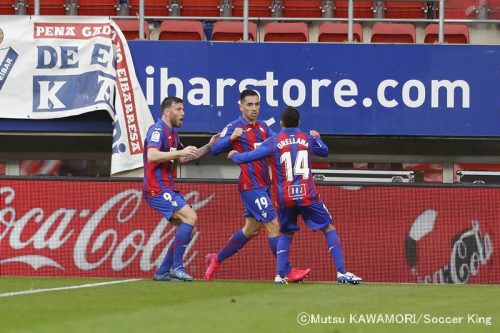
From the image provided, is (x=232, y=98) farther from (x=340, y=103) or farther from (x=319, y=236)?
(x=319, y=236)

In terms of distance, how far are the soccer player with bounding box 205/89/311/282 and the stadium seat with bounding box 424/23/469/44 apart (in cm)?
599

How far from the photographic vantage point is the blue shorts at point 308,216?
12656 mm

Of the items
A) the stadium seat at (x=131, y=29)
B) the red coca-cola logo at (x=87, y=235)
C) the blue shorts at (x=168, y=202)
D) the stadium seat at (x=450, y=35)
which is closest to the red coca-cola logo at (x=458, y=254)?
the red coca-cola logo at (x=87, y=235)

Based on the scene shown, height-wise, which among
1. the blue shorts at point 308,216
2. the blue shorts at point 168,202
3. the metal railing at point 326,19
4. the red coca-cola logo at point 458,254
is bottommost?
the red coca-cola logo at point 458,254

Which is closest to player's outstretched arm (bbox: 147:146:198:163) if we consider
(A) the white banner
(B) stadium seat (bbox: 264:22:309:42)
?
(A) the white banner

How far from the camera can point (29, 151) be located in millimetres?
18984

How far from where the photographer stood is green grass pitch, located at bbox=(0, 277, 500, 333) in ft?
26.1

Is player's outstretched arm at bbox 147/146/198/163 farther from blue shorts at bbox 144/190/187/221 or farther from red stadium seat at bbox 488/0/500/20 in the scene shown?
red stadium seat at bbox 488/0/500/20

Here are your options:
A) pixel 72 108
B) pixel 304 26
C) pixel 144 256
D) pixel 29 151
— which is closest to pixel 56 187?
pixel 144 256

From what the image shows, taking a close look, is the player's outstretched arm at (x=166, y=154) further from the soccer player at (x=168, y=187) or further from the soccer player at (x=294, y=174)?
the soccer player at (x=294, y=174)

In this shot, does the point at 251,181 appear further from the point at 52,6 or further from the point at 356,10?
→ the point at 52,6

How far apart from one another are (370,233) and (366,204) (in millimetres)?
356

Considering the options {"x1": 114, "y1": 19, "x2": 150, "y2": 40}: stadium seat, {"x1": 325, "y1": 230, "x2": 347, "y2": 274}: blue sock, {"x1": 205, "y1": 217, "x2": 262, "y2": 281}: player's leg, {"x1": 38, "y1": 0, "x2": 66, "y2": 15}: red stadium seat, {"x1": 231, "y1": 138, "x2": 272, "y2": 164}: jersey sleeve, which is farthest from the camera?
{"x1": 38, "y1": 0, "x2": 66, "y2": 15}: red stadium seat

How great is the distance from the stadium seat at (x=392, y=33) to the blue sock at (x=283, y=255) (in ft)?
20.4
